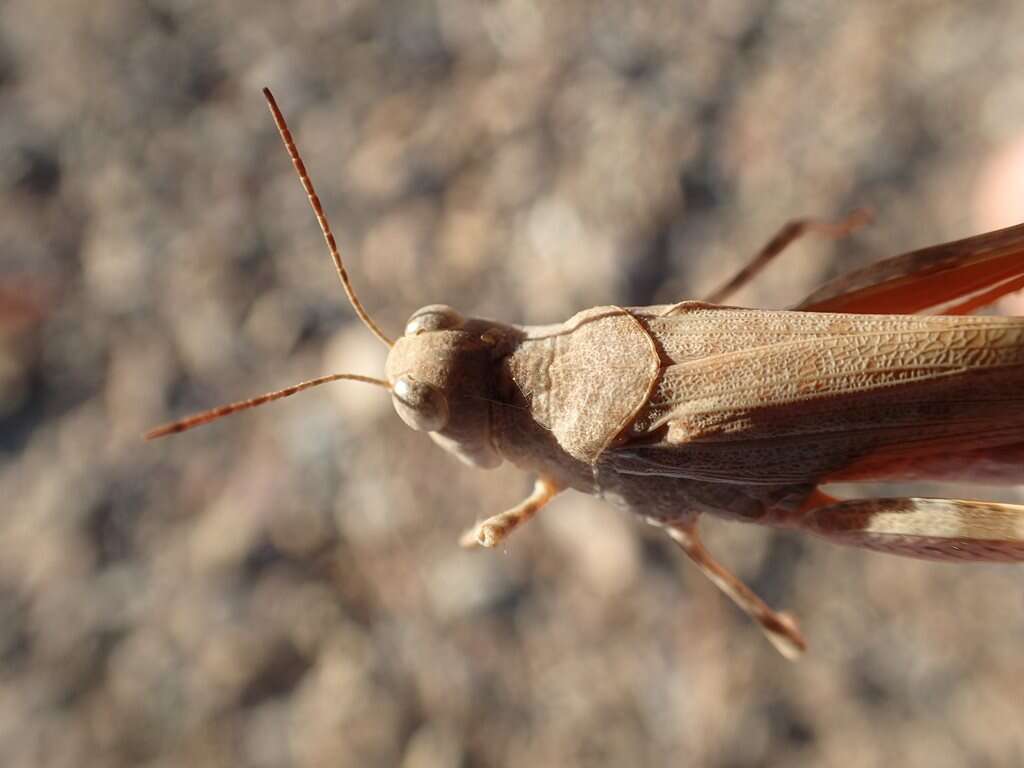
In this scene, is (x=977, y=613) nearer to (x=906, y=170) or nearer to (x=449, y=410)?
(x=906, y=170)

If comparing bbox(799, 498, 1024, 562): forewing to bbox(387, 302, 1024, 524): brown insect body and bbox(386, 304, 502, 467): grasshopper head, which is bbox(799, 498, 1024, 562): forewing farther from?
bbox(386, 304, 502, 467): grasshopper head

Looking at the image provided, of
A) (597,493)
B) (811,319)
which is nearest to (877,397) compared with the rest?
(811,319)

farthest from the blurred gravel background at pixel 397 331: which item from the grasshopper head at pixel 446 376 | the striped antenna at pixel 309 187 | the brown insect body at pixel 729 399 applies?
the striped antenna at pixel 309 187

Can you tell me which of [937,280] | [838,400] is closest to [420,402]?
[838,400]

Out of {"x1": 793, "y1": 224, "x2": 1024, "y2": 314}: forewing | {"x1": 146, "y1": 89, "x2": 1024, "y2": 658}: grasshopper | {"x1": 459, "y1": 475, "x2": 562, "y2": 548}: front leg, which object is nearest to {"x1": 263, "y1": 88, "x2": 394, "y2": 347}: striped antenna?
{"x1": 146, "y1": 89, "x2": 1024, "y2": 658}: grasshopper

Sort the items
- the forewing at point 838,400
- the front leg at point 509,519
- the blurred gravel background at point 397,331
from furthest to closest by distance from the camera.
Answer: the blurred gravel background at point 397,331
the front leg at point 509,519
the forewing at point 838,400

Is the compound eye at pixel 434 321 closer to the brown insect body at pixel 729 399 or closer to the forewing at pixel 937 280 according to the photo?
the brown insect body at pixel 729 399

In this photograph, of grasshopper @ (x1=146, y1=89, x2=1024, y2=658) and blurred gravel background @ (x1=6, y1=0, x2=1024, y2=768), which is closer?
grasshopper @ (x1=146, y1=89, x2=1024, y2=658)

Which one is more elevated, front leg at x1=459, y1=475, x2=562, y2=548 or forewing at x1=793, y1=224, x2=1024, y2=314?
forewing at x1=793, y1=224, x2=1024, y2=314
